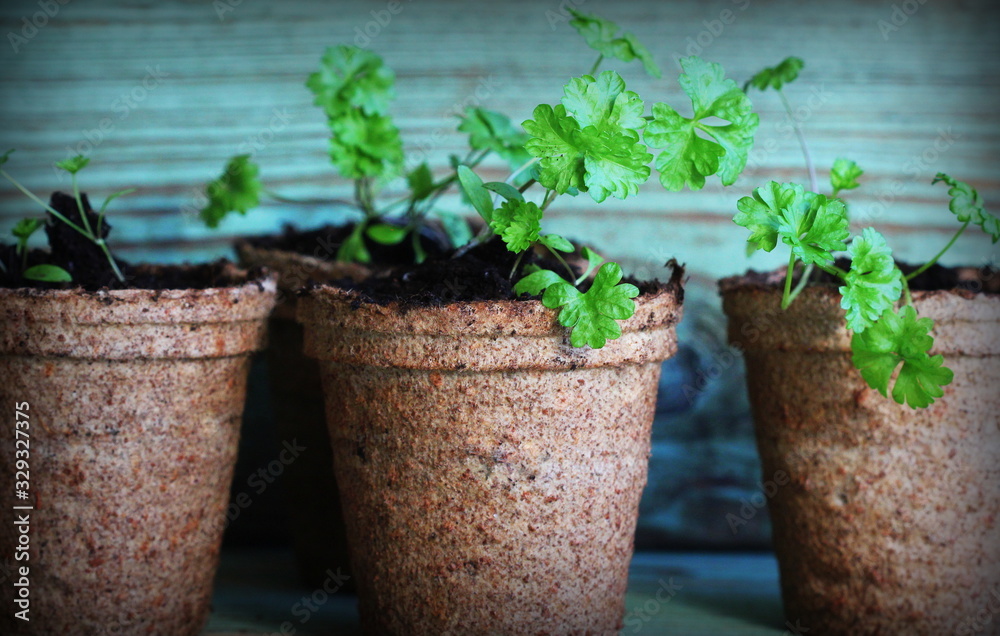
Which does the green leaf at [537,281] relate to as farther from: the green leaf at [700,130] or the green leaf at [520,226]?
the green leaf at [700,130]

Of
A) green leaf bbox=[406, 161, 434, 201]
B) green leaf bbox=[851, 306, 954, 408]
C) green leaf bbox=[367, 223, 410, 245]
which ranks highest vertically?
green leaf bbox=[406, 161, 434, 201]

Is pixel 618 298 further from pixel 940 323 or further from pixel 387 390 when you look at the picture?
pixel 940 323

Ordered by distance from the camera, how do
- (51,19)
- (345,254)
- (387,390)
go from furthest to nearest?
(51,19), (345,254), (387,390)

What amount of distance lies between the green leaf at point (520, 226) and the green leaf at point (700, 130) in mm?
151

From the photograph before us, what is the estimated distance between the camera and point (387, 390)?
42.6 inches

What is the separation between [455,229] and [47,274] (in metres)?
0.62

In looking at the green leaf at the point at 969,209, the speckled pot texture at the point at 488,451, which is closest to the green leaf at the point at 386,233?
the speckled pot texture at the point at 488,451

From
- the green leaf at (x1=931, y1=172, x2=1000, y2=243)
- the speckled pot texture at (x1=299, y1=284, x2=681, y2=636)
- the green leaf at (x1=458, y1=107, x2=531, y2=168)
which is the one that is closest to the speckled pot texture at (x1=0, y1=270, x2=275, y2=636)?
the speckled pot texture at (x1=299, y1=284, x2=681, y2=636)

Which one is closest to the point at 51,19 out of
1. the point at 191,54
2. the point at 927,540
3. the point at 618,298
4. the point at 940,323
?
the point at 191,54

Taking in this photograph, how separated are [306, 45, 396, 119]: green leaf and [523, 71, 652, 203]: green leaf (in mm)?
481

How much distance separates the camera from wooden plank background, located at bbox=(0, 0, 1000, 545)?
5.55 feet

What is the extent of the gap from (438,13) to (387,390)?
0.94 metres

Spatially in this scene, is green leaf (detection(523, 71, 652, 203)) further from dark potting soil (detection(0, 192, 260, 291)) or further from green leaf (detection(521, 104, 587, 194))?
dark potting soil (detection(0, 192, 260, 291))

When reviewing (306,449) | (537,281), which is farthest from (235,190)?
(537,281)
